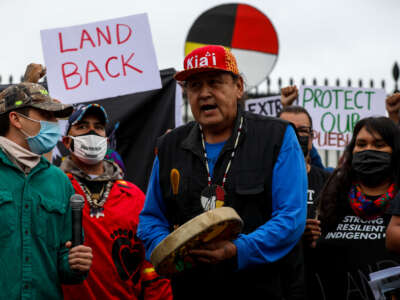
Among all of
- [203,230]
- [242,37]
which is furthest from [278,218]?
[242,37]

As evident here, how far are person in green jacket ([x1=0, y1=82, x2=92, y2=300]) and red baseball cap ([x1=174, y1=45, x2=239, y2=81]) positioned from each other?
77cm

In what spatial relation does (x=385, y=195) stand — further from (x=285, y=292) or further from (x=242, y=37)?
(x=242, y=37)

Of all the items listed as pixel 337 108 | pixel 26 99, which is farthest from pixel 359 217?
pixel 337 108

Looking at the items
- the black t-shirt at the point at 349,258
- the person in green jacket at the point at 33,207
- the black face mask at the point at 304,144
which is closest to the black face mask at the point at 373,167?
the black t-shirt at the point at 349,258

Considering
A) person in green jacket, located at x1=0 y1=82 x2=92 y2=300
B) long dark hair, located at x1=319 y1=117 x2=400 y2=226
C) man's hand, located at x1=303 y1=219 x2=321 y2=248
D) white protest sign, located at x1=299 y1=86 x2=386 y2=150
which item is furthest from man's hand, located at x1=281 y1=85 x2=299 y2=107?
person in green jacket, located at x1=0 y1=82 x2=92 y2=300

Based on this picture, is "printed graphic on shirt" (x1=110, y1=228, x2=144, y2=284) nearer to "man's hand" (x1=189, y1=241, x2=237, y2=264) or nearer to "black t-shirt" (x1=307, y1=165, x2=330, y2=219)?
"black t-shirt" (x1=307, y1=165, x2=330, y2=219)

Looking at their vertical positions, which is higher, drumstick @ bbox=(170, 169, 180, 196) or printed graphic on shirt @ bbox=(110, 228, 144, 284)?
drumstick @ bbox=(170, 169, 180, 196)

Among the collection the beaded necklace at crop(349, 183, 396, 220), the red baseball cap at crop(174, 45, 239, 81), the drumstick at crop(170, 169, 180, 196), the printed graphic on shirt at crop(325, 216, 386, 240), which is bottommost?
the printed graphic on shirt at crop(325, 216, 386, 240)

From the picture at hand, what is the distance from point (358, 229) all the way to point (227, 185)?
1379 millimetres

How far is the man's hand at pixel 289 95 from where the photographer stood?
5730mm

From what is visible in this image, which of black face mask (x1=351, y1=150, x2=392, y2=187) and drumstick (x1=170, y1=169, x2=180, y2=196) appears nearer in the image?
drumstick (x1=170, y1=169, x2=180, y2=196)

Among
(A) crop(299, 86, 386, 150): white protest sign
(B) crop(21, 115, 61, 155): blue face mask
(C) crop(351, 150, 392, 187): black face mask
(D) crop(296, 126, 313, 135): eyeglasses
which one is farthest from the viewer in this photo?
(A) crop(299, 86, 386, 150): white protest sign

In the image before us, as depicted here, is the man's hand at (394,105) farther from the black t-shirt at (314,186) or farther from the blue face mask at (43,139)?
the blue face mask at (43,139)

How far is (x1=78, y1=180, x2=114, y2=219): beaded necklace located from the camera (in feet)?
12.8
